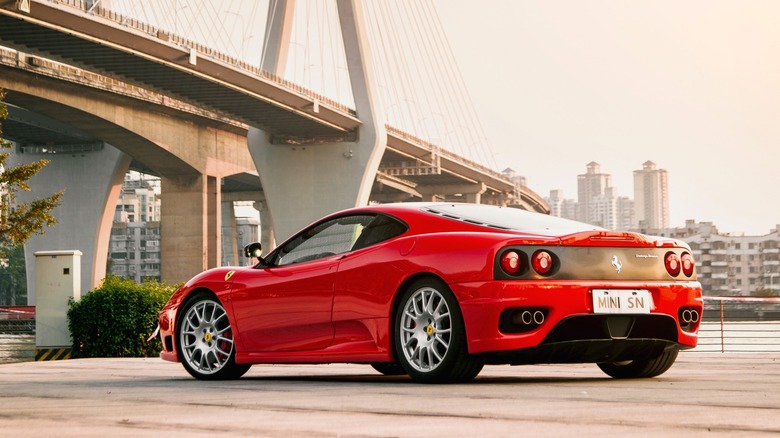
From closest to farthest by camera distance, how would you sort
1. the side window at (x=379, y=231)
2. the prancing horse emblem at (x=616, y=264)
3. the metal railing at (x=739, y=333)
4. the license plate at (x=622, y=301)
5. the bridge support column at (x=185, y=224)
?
the license plate at (x=622, y=301)
the prancing horse emblem at (x=616, y=264)
the side window at (x=379, y=231)
the metal railing at (x=739, y=333)
the bridge support column at (x=185, y=224)

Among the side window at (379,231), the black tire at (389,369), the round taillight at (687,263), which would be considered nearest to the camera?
the round taillight at (687,263)

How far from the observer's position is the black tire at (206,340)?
844 centimetres

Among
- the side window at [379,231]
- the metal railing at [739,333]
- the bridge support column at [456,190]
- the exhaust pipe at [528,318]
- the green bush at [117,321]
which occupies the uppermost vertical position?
the bridge support column at [456,190]

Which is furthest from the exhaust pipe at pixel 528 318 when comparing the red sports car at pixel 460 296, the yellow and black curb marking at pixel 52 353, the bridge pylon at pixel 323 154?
the bridge pylon at pixel 323 154

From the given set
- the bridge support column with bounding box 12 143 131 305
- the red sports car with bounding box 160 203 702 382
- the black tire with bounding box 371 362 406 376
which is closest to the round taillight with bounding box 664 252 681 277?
the red sports car with bounding box 160 203 702 382

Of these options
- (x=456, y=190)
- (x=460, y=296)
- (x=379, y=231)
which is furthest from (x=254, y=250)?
(x=456, y=190)

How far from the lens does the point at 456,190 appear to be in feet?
254

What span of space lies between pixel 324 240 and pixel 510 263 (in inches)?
66.7

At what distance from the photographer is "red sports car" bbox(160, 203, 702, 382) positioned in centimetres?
680

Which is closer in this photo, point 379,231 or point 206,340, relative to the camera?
point 379,231

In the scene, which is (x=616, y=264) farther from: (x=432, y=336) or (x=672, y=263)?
(x=432, y=336)

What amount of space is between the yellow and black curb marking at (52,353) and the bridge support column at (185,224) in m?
40.8

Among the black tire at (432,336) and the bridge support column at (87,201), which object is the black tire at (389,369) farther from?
A: the bridge support column at (87,201)

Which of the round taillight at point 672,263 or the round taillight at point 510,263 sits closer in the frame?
the round taillight at point 510,263
